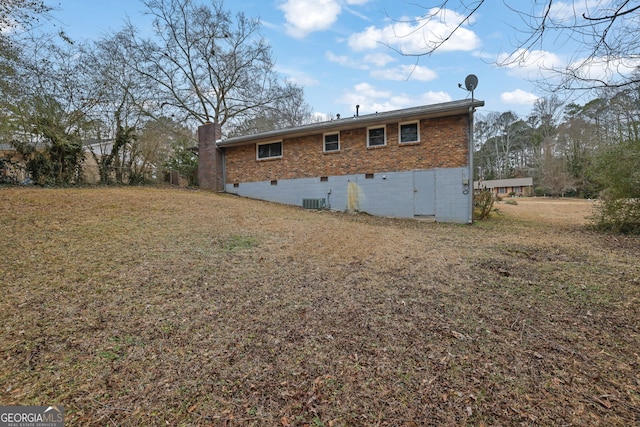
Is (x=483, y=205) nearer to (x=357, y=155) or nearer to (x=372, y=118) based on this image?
(x=357, y=155)

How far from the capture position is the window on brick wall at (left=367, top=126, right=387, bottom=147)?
11.2 metres

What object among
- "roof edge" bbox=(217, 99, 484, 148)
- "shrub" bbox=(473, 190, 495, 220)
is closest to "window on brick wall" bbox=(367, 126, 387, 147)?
"roof edge" bbox=(217, 99, 484, 148)

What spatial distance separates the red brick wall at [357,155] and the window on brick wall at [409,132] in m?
0.18

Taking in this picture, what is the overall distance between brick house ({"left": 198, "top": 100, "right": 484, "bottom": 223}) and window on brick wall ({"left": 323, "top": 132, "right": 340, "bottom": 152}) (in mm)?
41

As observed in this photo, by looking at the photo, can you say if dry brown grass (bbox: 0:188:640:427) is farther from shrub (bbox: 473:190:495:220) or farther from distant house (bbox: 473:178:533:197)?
distant house (bbox: 473:178:533:197)

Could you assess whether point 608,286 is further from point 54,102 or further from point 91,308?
point 54,102

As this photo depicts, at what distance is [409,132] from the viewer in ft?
35.3

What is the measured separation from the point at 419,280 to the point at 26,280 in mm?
5010

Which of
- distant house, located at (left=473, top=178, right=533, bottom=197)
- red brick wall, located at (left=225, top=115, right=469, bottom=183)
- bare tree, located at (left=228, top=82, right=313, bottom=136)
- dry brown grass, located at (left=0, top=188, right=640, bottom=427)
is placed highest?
bare tree, located at (left=228, top=82, right=313, bottom=136)

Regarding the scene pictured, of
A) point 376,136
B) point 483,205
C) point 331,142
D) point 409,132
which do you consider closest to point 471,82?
point 409,132

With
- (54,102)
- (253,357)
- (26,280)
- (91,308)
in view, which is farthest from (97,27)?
(253,357)

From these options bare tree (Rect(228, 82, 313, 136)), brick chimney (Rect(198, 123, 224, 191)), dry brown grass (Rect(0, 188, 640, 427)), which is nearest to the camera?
dry brown grass (Rect(0, 188, 640, 427))

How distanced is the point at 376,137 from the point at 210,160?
28.3ft

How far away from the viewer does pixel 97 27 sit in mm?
13047
